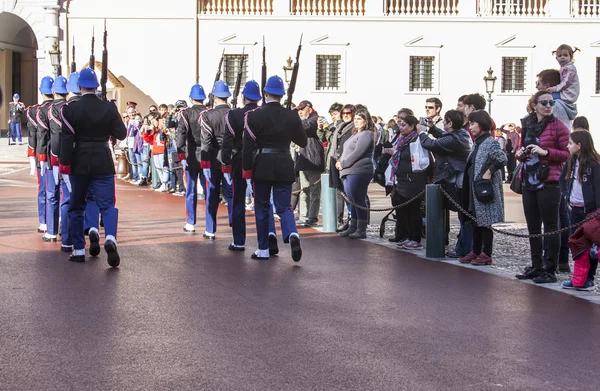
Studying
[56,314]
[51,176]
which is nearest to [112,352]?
[56,314]

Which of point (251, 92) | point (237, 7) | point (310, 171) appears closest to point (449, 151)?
point (251, 92)

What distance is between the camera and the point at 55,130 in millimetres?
13133

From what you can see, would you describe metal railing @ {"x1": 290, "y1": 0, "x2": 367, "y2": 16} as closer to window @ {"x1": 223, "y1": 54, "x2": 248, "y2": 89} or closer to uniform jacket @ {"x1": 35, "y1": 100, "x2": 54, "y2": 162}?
window @ {"x1": 223, "y1": 54, "x2": 248, "y2": 89}

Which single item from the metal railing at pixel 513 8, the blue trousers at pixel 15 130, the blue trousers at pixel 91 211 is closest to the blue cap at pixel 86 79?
the blue trousers at pixel 91 211

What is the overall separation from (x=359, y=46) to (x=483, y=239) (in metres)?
32.6

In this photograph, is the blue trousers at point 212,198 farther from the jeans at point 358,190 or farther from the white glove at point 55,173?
the white glove at point 55,173

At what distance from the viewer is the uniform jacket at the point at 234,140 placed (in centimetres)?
1291

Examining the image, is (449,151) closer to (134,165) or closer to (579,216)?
(579,216)

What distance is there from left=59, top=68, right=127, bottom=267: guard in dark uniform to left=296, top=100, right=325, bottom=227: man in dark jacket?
5.38 meters

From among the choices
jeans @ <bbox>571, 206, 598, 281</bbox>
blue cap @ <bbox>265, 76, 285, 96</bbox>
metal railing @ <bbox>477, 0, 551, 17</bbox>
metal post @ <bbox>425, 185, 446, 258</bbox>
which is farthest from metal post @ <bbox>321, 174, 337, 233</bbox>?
metal railing @ <bbox>477, 0, 551, 17</bbox>

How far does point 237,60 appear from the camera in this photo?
44125mm

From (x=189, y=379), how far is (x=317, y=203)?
1058 centimetres

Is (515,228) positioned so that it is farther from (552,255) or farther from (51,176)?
(51,176)

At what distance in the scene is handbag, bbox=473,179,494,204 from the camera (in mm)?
11602
